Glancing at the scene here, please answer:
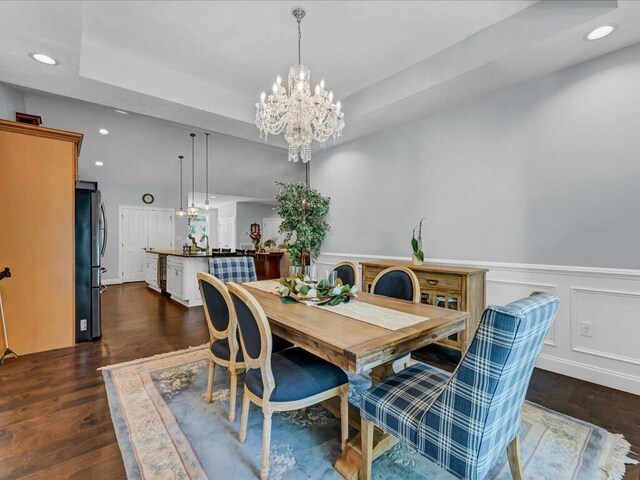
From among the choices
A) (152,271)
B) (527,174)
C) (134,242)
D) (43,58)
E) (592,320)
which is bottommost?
(152,271)

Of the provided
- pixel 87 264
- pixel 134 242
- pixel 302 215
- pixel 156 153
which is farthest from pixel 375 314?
pixel 134 242

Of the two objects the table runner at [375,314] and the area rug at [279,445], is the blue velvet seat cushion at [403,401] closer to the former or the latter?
the table runner at [375,314]

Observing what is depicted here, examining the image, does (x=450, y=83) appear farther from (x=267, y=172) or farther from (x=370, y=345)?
(x=267, y=172)

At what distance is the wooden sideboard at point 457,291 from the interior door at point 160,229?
7.87 m

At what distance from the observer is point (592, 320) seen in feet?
8.36

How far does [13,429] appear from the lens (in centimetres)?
189

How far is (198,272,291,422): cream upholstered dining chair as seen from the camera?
1907 mm

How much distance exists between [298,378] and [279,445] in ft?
1.63

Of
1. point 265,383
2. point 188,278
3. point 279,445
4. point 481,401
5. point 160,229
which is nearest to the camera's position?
point 481,401

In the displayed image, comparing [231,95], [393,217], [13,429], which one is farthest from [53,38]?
[393,217]

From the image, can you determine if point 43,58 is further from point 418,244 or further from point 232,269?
point 418,244

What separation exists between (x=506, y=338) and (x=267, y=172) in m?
7.67

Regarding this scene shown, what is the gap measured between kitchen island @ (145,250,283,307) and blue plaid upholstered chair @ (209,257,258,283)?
5.27 ft

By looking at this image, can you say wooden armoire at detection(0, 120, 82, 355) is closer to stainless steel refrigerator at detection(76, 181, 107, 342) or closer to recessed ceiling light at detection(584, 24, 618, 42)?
stainless steel refrigerator at detection(76, 181, 107, 342)
